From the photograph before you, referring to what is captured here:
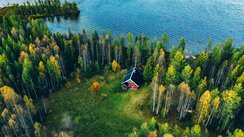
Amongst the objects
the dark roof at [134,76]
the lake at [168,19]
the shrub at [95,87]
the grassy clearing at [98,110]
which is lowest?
the grassy clearing at [98,110]

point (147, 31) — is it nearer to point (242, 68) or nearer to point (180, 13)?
point (180, 13)

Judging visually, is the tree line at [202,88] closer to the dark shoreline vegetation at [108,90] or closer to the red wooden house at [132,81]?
the dark shoreline vegetation at [108,90]

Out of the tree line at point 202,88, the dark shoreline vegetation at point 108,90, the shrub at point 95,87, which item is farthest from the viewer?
the shrub at point 95,87

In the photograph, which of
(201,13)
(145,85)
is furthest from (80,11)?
(145,85)

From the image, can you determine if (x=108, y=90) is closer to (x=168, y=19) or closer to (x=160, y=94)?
(x=160, y=94)

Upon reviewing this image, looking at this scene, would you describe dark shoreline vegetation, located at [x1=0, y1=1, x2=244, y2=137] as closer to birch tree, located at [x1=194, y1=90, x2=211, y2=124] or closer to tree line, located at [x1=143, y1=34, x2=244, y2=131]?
birch tree, located at [x1=194, y1=90, x2=211, y2=124]

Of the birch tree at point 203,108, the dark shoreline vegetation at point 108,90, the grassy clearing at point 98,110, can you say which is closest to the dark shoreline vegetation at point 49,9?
the dark shoreline vegetation at point 108,90

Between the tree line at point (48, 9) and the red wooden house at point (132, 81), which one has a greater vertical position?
the tree line at point (48, 9)
